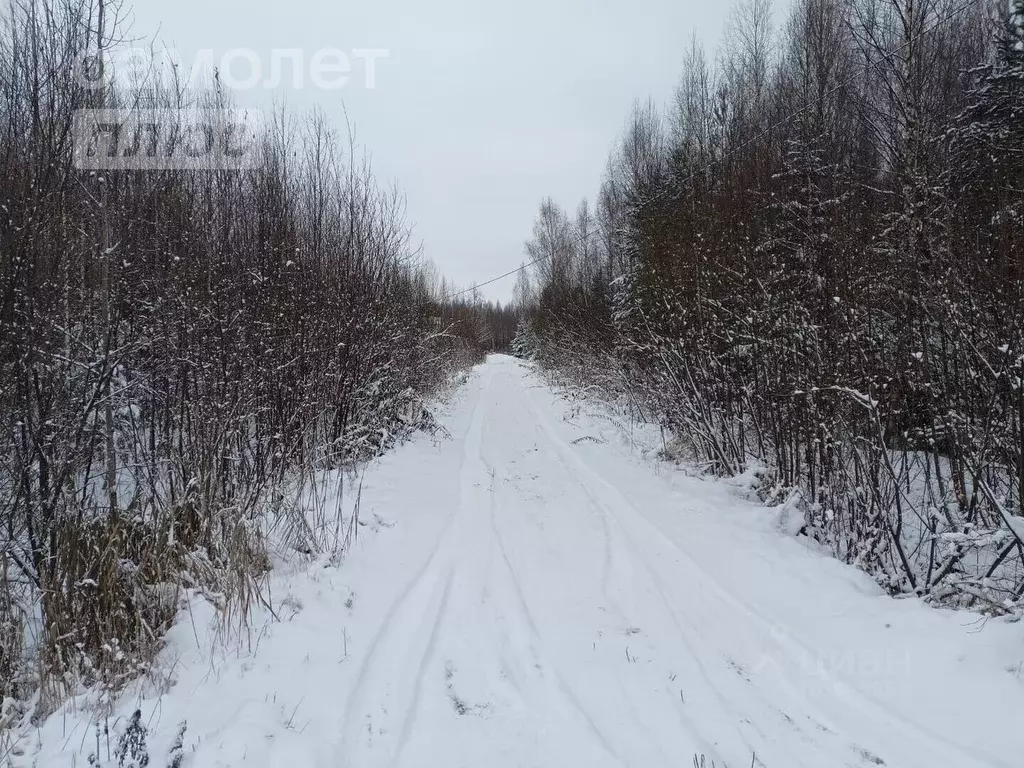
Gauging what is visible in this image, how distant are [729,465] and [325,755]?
5.91 meters

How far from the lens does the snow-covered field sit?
2.48 meters

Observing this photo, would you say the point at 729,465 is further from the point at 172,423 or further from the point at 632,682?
the point at 172,423

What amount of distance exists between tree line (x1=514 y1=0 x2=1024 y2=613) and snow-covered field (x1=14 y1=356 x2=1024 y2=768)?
2.50ft

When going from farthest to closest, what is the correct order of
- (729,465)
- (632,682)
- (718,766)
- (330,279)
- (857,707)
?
(330,279) → (729,465) → (632,682) → (857,707) → (718,766)

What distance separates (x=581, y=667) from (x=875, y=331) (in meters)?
4.26

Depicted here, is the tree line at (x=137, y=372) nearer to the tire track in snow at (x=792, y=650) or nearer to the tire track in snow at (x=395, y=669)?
the tire track in snow at (x=395, y=669)

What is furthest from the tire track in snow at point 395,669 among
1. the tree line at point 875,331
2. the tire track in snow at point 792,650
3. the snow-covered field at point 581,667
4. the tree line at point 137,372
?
the tree line at point 875,331

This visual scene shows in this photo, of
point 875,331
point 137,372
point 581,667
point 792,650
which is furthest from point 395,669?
point 875,331

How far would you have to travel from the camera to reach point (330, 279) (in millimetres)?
8250

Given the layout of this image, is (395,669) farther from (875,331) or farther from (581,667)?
(875,331)

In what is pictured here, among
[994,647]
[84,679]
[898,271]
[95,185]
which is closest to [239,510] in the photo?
[84,679]

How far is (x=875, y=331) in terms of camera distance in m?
5.23

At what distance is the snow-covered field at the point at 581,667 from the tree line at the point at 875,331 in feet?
2.50

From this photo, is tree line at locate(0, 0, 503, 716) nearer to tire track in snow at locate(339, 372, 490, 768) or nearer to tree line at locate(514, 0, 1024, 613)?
tire track in snow at locate(339, 372, 490, 768)
